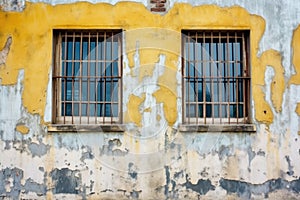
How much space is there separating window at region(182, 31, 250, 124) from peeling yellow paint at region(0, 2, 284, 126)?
200mm

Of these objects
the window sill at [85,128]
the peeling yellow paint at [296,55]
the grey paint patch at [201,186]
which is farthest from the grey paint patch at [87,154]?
the peeling yellow paint at [296,55]

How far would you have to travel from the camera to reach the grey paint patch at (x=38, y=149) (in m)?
9.09

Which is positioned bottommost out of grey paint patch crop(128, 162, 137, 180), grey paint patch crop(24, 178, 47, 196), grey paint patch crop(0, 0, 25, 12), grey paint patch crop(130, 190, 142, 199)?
grey paint patch crop(130, 190, 142, 199)

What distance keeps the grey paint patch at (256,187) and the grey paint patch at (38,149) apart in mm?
Answer: 3038

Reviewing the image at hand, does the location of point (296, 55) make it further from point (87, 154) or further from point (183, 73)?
point (87, 154)

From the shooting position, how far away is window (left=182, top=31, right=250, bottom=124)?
932 centimetres

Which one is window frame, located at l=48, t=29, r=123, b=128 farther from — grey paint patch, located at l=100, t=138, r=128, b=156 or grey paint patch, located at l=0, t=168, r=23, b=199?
grey paint patch, located at l=0, t=168, r=23, b=199

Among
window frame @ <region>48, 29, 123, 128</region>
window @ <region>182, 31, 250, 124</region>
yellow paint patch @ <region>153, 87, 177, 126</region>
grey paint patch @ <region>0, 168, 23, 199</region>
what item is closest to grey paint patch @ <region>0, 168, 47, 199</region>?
grey paint patch @ <region>0, 168, 23, 199</region>

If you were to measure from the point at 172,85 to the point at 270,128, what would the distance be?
1836mm

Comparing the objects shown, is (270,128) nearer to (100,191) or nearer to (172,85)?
(172,85)

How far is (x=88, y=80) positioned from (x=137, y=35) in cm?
116

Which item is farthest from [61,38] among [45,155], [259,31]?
[259,31]

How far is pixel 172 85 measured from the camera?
922 cm

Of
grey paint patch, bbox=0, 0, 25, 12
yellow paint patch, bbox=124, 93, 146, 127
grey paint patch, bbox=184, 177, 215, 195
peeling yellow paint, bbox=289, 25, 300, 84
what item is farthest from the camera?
grey paint patch, bbox=0, 0, 25, 12
